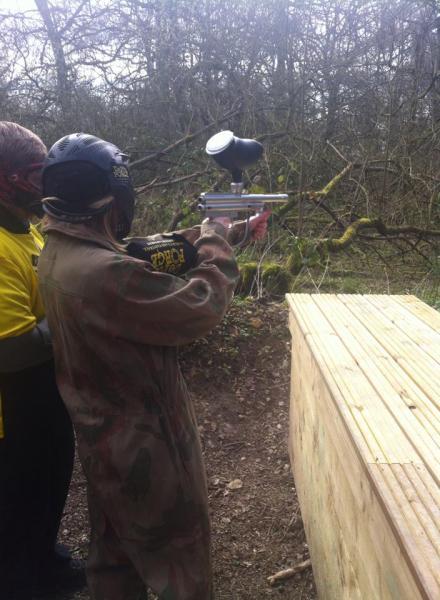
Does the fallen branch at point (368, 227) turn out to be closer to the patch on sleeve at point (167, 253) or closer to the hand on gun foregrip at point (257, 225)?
the hand on gun foregrip at point (257, 225)

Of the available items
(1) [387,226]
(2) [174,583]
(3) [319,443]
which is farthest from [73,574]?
(1) [387,226]

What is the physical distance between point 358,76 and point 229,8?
2.31m

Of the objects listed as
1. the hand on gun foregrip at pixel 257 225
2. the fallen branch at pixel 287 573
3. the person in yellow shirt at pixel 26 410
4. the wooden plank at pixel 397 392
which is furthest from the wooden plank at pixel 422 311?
the person in yellow shirt at pixel 26 410

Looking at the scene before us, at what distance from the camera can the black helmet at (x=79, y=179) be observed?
5.30 feet

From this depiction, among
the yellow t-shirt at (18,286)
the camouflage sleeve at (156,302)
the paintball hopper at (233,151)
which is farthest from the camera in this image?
the paintball hopper at (233,151)

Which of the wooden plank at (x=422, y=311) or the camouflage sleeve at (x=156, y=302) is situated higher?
the camouflage sleeve at (x=156, y=302)

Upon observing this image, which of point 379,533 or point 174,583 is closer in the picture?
point 379,533

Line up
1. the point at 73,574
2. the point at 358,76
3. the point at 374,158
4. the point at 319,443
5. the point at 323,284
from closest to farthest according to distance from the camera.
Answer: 1. the point at 319,443
2. the point at 73,574
3. the point at 323,284
4. the point at 374,158
5. the point at 358,76

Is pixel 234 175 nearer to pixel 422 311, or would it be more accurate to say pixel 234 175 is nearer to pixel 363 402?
pixel 422 311

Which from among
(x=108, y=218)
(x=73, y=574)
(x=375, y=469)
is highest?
(x=108, y=218)

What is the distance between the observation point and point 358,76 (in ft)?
26.7

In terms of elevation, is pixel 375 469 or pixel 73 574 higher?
pixel 375 469

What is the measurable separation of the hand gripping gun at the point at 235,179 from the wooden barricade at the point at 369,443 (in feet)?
1.93

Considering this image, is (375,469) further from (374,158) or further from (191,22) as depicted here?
(191,22)
